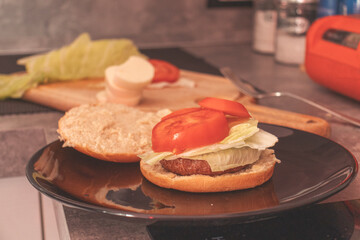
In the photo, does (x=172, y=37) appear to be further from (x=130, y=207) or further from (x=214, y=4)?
(x=130, y=207)

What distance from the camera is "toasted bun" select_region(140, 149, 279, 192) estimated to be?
0.70 meters

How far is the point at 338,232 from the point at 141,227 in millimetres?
273

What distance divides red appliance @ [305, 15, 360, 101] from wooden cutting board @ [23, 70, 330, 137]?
0.20 m

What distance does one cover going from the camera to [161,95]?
1354 mm

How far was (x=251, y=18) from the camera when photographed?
2475 mm

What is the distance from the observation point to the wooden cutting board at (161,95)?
1195mm

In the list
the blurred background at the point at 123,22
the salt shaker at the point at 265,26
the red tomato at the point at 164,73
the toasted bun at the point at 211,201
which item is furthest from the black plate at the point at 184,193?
the blurred background at the point at 123,22

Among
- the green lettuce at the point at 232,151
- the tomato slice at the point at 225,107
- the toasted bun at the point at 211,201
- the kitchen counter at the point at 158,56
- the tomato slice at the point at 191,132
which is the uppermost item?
the tomato slice at the point at 225,107

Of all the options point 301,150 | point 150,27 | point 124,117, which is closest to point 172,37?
point 150,27

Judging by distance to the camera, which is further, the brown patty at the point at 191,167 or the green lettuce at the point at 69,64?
the green lettuce at the point at 69,64

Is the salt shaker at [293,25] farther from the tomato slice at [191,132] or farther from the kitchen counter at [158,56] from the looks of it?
the tomato slice at [191,132]

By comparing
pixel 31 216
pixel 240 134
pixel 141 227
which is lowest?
pixel 31 216

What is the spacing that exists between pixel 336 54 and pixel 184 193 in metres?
0.73

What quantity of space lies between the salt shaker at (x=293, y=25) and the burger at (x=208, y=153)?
1.13 metres
